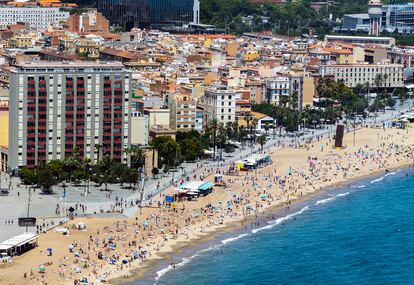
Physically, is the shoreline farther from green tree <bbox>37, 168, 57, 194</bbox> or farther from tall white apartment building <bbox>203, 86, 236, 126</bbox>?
tall white apartment building <bbox>203, 86, 236, 126</bbox>

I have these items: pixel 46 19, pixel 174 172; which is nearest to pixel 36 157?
pixel 174 172

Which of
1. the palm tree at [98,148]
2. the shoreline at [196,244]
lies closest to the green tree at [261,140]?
the shoreline at [196,244]

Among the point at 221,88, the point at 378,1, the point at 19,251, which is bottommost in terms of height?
the point at 19,251

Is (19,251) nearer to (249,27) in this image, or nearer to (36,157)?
(36,157)

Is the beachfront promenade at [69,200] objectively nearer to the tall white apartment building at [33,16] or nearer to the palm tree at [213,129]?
the palm tree at [213,129]

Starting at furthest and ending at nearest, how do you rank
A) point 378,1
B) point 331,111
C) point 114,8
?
point 378,1, point 114,8, point 331,111

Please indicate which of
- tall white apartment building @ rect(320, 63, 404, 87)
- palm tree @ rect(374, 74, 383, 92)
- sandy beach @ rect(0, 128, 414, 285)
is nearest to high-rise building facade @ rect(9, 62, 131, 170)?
sandy beach @ rect(0, 128, 414, 285)

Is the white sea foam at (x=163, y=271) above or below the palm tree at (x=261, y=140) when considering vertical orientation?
below
